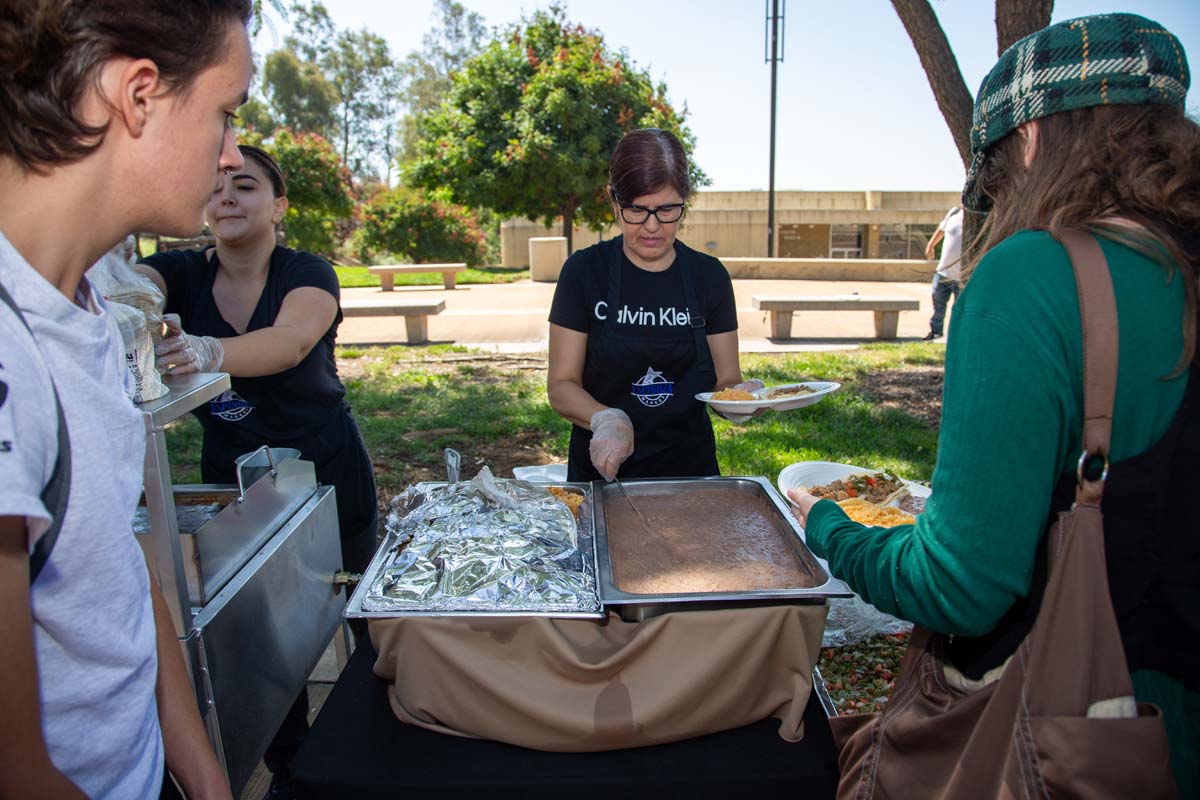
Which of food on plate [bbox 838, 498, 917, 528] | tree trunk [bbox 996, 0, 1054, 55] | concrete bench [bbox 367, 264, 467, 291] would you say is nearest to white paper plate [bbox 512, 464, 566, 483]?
food on plate [bbox 838, 498, 917, 528]

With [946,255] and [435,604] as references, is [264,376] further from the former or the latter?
[946,255]

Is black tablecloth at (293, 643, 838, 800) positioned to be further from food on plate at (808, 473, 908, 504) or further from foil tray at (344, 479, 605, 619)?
food on plate at (808, 473, 908, 504)

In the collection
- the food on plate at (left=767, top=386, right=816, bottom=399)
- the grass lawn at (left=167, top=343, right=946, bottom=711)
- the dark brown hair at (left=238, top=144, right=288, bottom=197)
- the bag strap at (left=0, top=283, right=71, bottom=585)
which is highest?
the dark brown hair at (left=238, top=144, right=288, bottom=197)

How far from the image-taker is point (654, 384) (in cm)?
238

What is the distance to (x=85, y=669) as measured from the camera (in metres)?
0.79

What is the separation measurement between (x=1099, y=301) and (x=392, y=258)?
75.9 ft

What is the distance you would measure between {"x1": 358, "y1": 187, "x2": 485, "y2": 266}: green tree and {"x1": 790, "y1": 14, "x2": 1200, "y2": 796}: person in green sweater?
64.5ft

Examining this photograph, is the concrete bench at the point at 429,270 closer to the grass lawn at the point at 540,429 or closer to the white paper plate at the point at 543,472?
the grass lawn at the point at 540,429

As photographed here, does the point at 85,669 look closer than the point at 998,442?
Yes

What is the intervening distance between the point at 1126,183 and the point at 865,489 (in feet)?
4.69

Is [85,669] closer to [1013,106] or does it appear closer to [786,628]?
[786,628]

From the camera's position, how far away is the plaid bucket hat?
0.95m

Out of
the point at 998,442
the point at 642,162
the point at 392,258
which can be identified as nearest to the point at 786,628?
the point at 998,442

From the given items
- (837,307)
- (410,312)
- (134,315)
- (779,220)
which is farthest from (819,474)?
(779,220)
